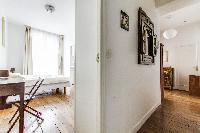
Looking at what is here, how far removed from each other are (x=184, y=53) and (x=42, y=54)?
21.3 ft

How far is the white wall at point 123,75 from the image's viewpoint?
1.58m

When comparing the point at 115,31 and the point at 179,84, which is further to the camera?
the point at 179,84

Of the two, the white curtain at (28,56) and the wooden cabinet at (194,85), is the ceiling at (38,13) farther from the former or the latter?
the wooden cabinet at (194,85)

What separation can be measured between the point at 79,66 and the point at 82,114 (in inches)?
23.5

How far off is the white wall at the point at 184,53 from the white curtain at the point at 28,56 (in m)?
6.35

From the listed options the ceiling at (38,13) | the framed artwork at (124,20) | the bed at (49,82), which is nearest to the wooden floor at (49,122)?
the bed at (49,82)

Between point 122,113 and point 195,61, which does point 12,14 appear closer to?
point 122,113

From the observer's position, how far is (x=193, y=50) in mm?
6012

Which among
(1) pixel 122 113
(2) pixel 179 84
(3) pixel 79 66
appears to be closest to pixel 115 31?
(3) pixel 79 66

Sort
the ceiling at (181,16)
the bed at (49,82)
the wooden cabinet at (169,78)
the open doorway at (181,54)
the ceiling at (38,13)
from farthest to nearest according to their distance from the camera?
1. the wooden cabinet at (169,78)
2. the open doorway at (181,54)
3. the ceiling at (181,16)
4. the bed at (49,82)
5. the ceiling at (38,13)

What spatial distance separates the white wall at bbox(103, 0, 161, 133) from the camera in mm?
1581

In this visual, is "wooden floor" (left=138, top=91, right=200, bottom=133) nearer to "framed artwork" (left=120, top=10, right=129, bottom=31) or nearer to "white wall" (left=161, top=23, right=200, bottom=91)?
"framed artwork" (left=120, top=10, right=129, bottom=31)

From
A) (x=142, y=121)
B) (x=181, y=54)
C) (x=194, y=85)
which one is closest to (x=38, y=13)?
(x=142, y=121)

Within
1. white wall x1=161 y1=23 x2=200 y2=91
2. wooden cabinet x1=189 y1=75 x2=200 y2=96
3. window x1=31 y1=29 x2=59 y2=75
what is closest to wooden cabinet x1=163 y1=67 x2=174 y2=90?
white wall x1=161 y1=23 x2=200 y2=91
